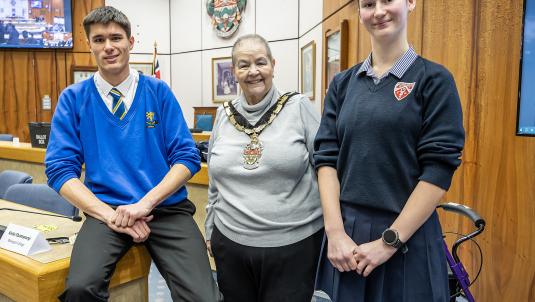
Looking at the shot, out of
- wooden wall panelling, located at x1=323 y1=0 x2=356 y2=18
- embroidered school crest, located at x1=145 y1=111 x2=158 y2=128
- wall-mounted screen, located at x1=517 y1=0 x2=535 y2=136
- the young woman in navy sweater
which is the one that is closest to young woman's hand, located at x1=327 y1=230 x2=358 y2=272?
the young woman in navy sweater

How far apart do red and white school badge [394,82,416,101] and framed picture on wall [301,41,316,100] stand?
5.00 metres

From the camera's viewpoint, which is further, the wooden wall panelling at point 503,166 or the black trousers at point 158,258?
the wooden wall panelling at point 503,166

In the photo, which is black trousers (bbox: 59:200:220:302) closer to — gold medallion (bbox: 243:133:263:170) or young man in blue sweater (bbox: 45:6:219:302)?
young man in blue sweater (bbox: 45:6:219:302)

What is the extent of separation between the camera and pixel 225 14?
8273 millimetres

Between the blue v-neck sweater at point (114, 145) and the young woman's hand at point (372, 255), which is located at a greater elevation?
the blue v-neck sweater at point (114, 145)

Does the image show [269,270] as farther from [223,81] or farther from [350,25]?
[223,81]

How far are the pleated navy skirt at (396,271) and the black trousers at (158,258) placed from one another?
18.7 inches

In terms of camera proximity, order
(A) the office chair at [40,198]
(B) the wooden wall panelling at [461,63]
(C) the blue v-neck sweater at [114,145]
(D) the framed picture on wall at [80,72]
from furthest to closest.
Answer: (D) the framed picture on wall at [80,72], (B) the wooden wall panelling at [461,63], (A) the office chair at [40,198], (C) the blue v-neck sweater at [114,145]

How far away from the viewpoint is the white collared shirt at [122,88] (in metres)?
1.66

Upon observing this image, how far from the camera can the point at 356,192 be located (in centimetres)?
121

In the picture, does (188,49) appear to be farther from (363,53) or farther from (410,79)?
(410,79)

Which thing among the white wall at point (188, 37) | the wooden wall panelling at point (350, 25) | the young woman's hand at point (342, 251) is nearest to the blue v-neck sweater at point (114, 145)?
the young woman's hand at point (342, 251)

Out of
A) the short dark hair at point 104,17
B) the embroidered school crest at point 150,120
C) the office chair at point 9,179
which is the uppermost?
the short dark hair at point 104,17

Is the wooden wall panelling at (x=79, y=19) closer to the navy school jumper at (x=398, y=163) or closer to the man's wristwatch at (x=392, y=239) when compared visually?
the navy school jumper at (x=398, y=163)
